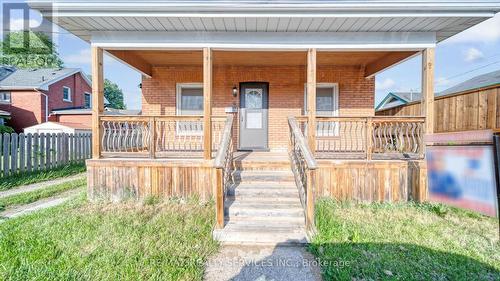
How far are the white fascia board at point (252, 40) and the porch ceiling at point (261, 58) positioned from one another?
76cm

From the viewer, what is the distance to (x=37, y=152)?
744cm

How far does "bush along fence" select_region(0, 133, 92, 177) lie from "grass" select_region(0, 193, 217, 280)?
3.51m

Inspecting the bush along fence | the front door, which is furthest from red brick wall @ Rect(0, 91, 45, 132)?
the front door

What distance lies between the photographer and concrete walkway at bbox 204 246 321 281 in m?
2.85

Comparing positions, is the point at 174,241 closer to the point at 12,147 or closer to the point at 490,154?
the point at 490,154

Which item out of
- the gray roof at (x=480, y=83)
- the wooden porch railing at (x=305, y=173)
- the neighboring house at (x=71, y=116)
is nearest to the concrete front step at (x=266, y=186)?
Answer: the wooden porch railing at (x=305, y=173)

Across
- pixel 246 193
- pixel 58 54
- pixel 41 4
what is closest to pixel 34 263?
pixel 246 193

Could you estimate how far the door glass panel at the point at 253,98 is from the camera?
762cm

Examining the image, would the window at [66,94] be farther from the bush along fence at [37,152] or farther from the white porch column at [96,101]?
the white porch column at [96,101]

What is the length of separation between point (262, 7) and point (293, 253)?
4005 mm

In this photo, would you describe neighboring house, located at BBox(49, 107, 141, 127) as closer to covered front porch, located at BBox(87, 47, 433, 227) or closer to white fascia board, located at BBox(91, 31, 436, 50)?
covered front porch, located at BBox(87, 47, 433, 227)

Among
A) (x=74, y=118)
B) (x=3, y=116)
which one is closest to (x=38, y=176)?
(x=74, y=118)

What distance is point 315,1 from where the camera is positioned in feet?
14.5

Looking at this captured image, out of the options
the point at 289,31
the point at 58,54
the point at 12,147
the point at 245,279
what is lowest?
the point at 245,279
